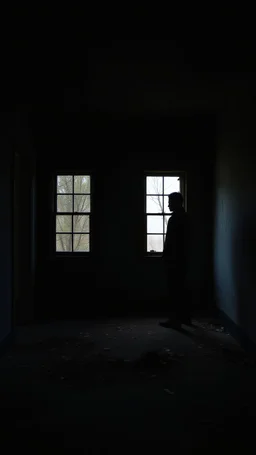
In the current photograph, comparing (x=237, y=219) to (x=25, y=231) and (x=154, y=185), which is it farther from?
(x=25, y=231)

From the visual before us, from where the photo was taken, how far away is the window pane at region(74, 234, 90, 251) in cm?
739

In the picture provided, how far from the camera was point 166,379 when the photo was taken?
3.85m

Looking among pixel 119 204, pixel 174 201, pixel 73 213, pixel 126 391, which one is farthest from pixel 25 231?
pixel 126 391

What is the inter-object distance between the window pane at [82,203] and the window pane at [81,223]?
124 mm

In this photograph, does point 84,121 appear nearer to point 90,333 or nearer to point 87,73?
point 87,73

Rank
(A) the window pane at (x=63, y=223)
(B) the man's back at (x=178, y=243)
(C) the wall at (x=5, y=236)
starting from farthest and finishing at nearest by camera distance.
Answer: (A) the window pane at (x=63, y=223), (B) the man's back at (x=178, y=243), (C) the wall at (x=5, y=236)

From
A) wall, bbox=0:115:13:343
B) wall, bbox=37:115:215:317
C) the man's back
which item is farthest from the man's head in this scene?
wall, bbox=0:115:13:343

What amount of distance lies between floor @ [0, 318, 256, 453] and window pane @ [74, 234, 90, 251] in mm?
2005

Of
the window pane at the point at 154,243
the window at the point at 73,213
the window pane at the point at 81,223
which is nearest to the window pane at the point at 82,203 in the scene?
the window at the point at 73,213

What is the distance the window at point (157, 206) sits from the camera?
24.5 feet

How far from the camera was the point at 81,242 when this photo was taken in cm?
740

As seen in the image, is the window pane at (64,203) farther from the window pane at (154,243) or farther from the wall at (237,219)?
the wall at (237,219)

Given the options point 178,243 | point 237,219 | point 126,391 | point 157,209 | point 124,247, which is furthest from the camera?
point 157,209

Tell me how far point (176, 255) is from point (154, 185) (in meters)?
1.92
